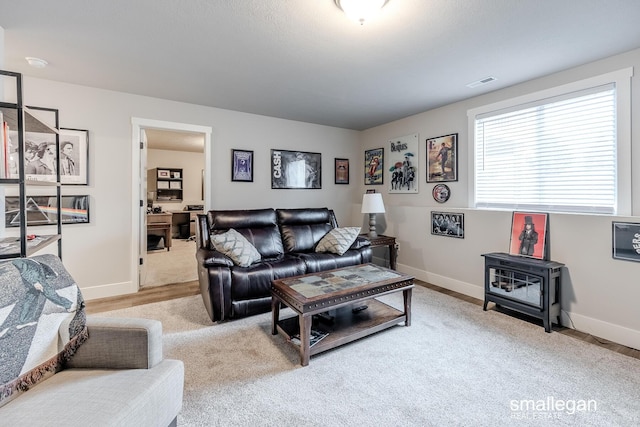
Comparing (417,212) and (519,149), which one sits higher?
(519,149)

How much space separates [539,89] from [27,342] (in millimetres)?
4165

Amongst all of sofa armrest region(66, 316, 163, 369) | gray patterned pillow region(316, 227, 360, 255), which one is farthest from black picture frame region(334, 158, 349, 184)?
sofa armrest region(66, 316, 163, 369)

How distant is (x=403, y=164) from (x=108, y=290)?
4.24 metres

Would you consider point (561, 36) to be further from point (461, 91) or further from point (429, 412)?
point (429, 412)

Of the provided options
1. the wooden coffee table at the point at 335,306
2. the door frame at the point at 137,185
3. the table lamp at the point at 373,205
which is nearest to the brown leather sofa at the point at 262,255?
the wooden coffee table at the point at 335,306

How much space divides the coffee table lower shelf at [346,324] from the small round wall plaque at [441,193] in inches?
72.5

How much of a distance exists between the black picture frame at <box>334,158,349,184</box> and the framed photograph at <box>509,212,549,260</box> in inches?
107

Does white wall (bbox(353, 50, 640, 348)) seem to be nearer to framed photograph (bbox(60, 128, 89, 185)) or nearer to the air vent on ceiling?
the air vent on ceiling

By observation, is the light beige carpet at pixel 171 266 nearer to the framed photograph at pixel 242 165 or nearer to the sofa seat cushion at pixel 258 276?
the framed photograph at pixel 242 165

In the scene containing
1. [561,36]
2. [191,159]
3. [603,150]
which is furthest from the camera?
[191,159]

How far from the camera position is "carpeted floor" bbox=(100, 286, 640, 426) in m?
1.57

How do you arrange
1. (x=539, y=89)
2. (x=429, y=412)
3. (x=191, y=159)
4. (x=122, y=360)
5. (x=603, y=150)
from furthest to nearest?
(x=191, y=159) → (x=539, y=89) → (x=603, y=150) → (x=429, y=412) → (x=122, y=360)

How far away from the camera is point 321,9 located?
1852 mm

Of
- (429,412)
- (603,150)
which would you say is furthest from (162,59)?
(603,150)
